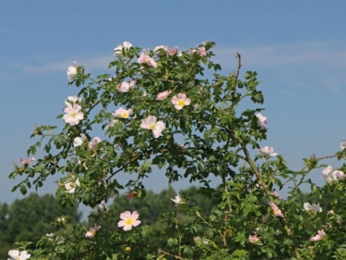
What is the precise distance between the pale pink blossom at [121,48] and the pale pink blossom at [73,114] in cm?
45

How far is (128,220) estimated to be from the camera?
14.3ft

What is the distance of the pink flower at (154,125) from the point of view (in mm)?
4184

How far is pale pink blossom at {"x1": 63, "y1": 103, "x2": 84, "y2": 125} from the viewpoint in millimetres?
4547

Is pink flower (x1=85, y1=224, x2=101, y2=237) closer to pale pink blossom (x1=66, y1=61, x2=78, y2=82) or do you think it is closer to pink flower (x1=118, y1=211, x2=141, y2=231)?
pink flower (x1=118, y1=211, x2=141, y2=231)

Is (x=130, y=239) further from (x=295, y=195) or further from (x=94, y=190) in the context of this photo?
(x=295, y=195)

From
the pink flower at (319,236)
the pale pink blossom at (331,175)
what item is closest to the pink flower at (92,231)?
the pink flower at (319,236)

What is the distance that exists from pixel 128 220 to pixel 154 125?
65 cm

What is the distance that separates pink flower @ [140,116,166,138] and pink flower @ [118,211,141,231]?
21.5 inches

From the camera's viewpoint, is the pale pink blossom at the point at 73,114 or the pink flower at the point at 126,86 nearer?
the pink flower at the point at 126,86

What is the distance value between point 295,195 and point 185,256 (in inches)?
32.0

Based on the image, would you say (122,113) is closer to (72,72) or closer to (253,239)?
(72,72)

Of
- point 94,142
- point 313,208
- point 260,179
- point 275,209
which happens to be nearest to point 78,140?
point 94,142

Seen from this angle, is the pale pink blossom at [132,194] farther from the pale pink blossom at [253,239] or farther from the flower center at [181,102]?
the pale pink blossom at [253,239]

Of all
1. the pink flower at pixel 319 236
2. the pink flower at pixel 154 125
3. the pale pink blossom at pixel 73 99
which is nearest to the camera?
the pink flower at pixel 154 125
